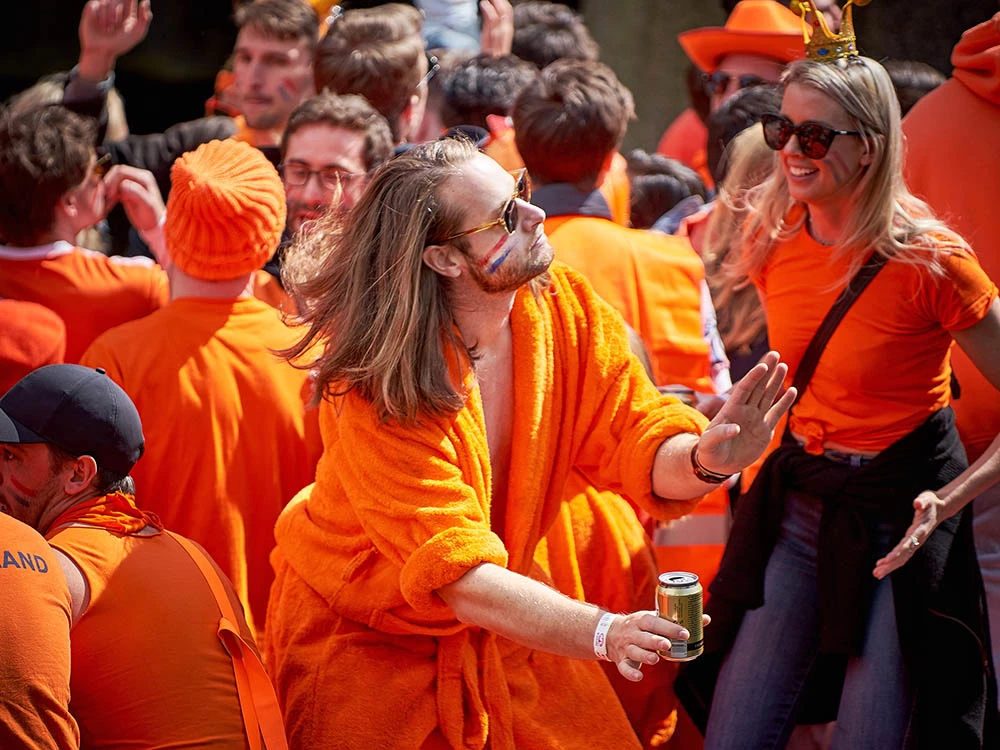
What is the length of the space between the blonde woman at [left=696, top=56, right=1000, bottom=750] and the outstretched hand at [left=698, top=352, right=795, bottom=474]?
1.96ft

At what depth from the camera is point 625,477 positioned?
3.18m

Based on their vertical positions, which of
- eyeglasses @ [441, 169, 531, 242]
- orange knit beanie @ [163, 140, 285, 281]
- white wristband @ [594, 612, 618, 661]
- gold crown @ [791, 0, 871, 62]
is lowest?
white wristband @ [594, 612, 618, 661]

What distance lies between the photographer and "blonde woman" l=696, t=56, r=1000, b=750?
3.39 m

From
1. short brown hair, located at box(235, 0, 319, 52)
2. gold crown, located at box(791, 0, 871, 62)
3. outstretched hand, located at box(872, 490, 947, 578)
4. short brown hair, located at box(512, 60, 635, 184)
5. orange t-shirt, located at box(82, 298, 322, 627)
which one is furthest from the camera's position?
short brown hair, located at box(235, 0, 319, 52)

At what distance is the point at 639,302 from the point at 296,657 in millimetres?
1786

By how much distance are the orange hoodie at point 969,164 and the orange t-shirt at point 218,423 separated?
6.52ft

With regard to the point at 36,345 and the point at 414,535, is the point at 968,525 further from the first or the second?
the point at 36,345

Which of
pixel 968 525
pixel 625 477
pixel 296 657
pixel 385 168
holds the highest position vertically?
pixel 385 168

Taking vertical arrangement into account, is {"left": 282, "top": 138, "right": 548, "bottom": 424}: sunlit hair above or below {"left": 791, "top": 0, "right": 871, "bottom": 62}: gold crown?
below

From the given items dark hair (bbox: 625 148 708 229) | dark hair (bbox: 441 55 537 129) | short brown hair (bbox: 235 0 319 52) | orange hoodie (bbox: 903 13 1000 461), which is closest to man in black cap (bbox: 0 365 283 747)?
orange hoodie (bbox: 903 13 1000 461)

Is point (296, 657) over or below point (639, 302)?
below

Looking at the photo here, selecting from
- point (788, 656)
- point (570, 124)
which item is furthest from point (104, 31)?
point (788, 656)

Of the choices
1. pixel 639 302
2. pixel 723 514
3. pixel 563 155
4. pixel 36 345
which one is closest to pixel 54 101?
pixel 36 345

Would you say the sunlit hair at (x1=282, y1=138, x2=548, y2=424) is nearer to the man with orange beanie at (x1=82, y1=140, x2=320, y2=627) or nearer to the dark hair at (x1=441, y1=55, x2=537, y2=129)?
the man with orange beanie at (x1=82, y1=140, x2=320, y2=627)
